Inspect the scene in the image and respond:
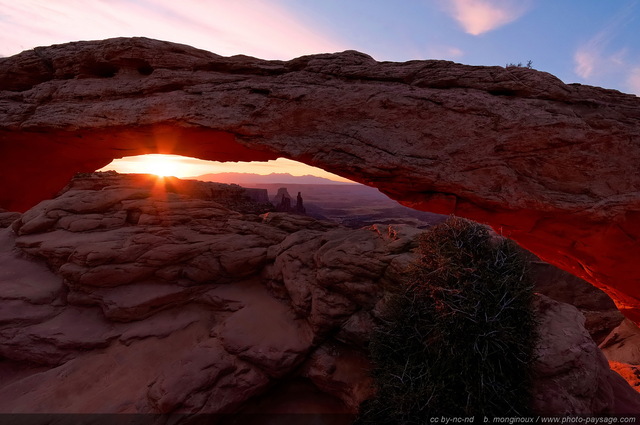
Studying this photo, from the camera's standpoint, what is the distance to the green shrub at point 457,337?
4551 millimetres

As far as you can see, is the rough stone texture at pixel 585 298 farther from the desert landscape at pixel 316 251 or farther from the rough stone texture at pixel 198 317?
the rough stone texture at pixel 198 317

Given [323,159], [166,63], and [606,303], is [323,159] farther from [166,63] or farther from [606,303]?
[606,303]

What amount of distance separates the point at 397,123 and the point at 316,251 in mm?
4569

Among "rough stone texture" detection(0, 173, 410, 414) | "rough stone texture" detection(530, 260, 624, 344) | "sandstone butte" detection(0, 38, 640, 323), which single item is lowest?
"rough stone texture" detection(530, 260, 624, 344)

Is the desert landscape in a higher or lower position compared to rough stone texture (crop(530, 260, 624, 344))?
higher

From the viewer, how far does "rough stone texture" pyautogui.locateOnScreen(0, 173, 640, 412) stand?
5.42m

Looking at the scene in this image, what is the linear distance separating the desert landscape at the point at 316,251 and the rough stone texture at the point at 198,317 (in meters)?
0.05

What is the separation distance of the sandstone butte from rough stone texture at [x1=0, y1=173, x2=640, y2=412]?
7.80 feet

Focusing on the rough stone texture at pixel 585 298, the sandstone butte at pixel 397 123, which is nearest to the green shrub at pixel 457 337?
the sandstone butte at pixel 397 123

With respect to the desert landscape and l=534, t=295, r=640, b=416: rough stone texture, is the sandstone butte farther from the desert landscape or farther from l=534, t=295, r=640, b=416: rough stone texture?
l=534, t=295, r=640, b=416: rough stone texture

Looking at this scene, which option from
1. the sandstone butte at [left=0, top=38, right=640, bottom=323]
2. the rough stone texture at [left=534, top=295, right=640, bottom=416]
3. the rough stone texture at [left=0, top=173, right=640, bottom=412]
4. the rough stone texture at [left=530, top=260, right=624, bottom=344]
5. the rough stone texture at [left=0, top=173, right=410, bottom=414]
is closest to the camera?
the rough stone texture at [left=534, top=295, right=640, bottom=416]

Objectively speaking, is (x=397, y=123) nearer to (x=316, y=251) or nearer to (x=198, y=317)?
(x=316, y=251)

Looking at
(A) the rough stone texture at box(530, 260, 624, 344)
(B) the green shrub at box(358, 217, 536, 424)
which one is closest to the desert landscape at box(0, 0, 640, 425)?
(B) the green shrub at box(358, 217, 536, 424)

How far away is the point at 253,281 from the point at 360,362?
3.97 m
